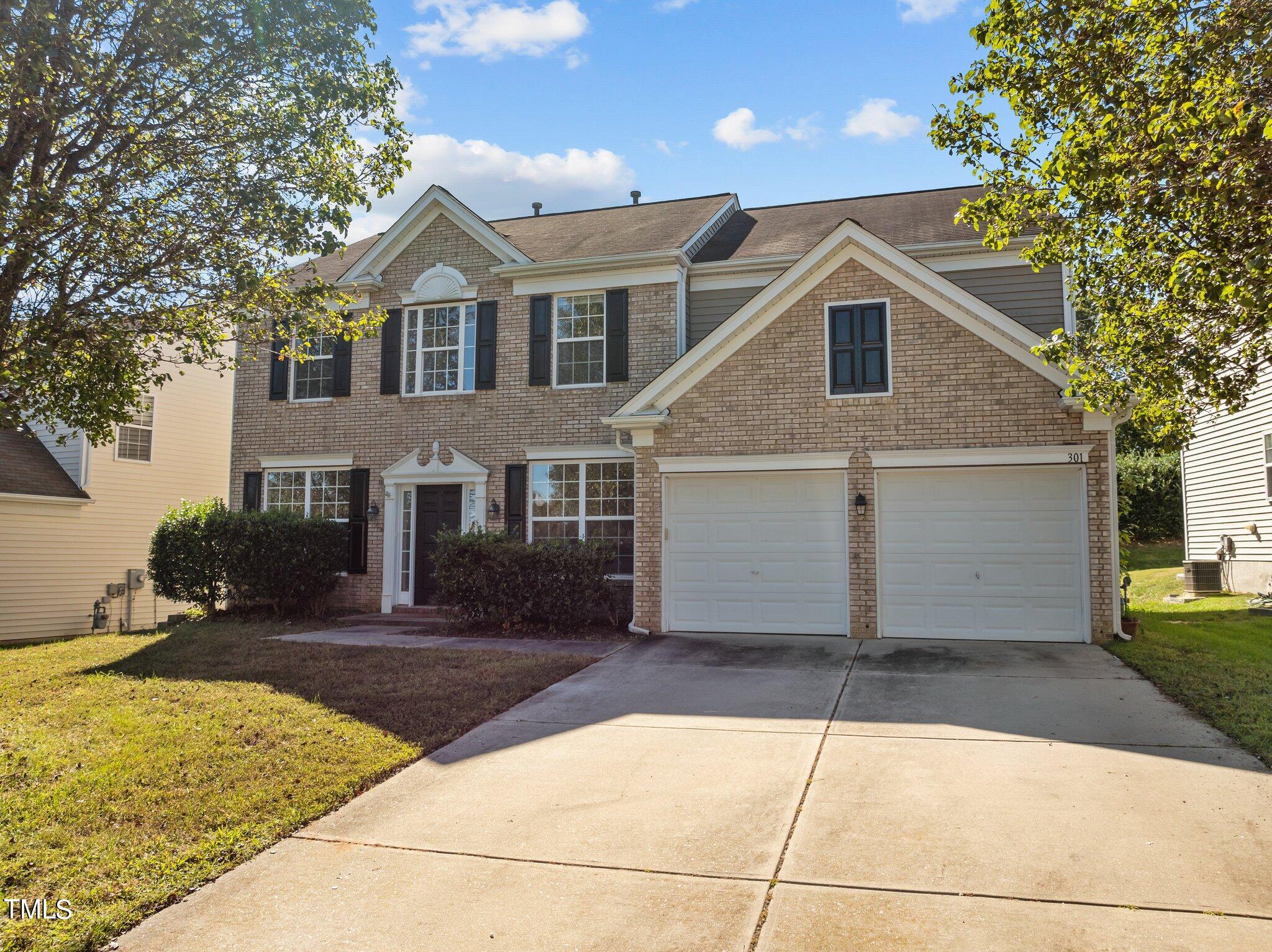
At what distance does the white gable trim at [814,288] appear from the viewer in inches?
445

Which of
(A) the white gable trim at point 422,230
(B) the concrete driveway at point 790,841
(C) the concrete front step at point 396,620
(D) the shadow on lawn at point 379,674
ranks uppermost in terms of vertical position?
(A) the white gable trim at point 422,230

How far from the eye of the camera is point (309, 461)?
16469 mm

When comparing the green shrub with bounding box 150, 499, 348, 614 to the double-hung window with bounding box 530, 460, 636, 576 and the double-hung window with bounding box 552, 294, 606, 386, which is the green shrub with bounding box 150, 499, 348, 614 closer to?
the double-hung window with bounding box 530, 460, 636, 576

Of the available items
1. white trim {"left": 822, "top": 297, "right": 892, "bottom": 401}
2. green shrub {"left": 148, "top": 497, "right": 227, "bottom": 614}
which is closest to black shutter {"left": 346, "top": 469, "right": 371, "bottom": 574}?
green shrub {"left": 148, "top": 497, "right": 227, "bottom": 614}

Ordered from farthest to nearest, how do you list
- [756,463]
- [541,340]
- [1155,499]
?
[1155,499] → [541,340] → [756,463]

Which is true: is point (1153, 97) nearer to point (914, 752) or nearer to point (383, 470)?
point (914, 752)

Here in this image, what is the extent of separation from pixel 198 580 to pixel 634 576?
25.9 feet

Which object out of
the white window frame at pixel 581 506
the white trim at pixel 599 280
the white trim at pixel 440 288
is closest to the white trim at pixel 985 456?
the white window frame at pixel 581 506

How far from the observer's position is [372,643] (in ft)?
39.0

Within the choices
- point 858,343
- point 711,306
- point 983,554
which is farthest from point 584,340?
point 983,554

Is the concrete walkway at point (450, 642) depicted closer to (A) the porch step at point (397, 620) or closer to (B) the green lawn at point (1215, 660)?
(A) the porch step at point (397, 620)

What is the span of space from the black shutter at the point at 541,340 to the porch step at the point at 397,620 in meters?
4.31

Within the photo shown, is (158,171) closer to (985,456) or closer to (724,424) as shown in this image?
(724,424)

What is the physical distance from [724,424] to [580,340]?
3833 mm
